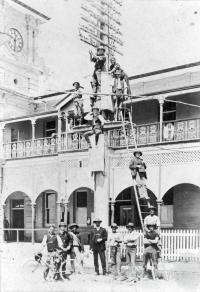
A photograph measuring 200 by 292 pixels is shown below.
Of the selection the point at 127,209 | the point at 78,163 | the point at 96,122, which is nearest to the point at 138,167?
the point at 96,122

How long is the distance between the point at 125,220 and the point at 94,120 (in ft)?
32.1

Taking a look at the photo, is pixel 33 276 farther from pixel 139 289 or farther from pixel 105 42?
pixel 105 42

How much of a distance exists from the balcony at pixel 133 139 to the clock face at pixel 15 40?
8.19 metres

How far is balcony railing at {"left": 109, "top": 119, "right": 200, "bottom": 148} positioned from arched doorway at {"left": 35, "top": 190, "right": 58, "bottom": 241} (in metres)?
6.05

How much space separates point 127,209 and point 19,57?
43.5 ft

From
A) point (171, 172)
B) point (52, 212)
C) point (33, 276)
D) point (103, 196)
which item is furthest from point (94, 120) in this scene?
point (52, 212)

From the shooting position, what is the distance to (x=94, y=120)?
13.6 metres

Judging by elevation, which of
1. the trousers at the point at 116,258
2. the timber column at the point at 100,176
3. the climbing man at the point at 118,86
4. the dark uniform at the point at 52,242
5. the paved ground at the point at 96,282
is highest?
the climbing man at the point at 118,86

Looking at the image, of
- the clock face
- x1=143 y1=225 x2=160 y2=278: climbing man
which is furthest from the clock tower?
x1=143 y1=225 x2=160 y2=278: climbing man

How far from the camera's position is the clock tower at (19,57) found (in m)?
28.3

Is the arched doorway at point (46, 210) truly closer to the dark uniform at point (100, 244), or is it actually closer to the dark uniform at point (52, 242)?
the dark uniform at point (100, 244)

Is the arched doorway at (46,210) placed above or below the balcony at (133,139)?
below

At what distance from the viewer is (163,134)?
2003cm

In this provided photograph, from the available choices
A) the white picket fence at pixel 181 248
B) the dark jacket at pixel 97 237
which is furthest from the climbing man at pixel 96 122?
the white picket fence at pixel 181 248
